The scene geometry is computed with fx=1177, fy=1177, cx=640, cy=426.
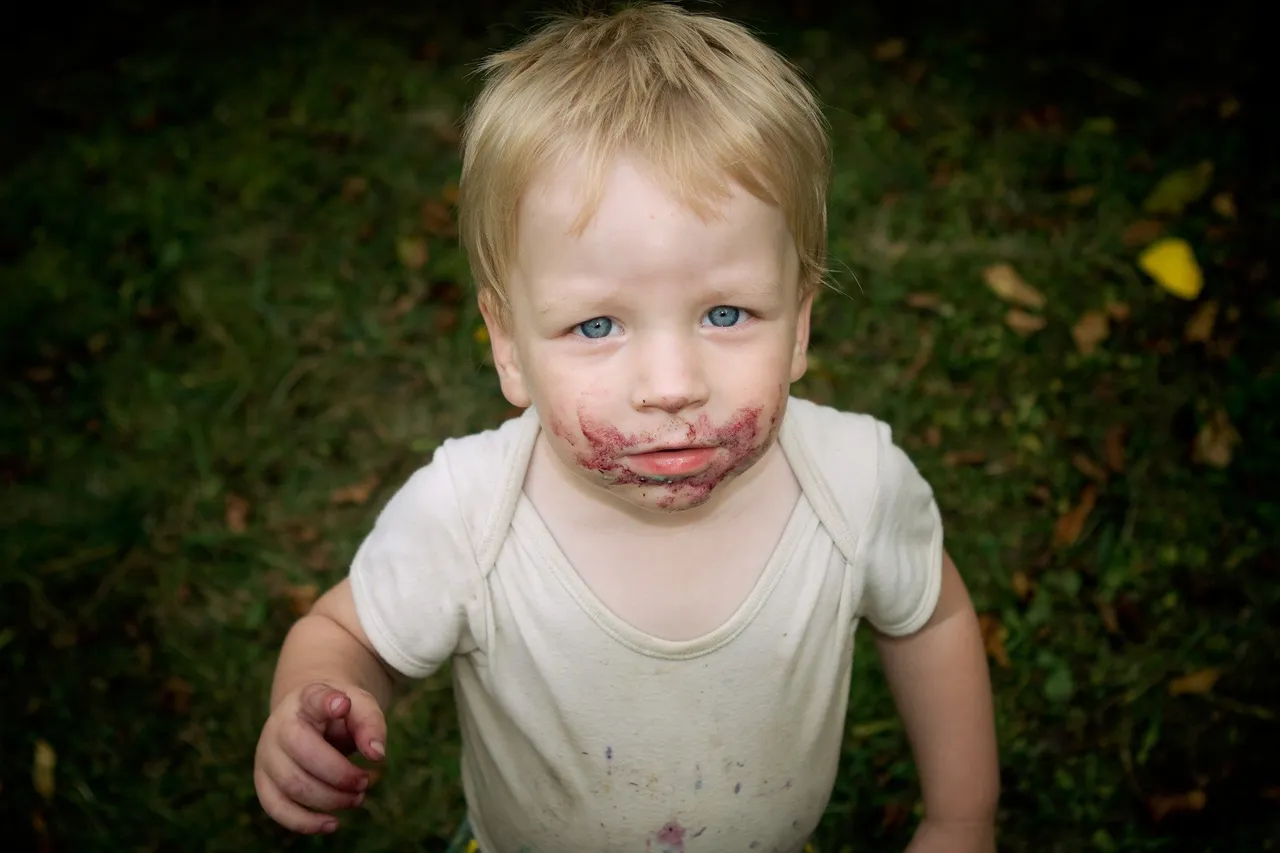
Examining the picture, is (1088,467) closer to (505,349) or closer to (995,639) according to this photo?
(995,639)

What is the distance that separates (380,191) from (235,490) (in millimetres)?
1279

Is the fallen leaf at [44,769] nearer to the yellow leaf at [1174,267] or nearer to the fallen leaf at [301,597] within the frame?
the fallen leaf at [301,597]

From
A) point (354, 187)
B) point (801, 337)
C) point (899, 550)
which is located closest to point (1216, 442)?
point (899, 550)

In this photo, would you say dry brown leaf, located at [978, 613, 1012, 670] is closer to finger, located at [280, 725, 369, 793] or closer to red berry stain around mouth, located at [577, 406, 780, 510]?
red berry stain around mouth, located at [577, 406, 780, 510]

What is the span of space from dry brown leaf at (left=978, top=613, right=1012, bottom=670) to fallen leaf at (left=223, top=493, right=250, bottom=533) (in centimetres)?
192

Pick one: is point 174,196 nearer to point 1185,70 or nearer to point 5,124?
point 5,124

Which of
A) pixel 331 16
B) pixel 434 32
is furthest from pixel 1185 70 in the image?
pixel 331 16

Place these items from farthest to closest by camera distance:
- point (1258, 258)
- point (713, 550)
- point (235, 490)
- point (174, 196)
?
1. point (174, 196)
2. point (1258, 258)
3. point (235, 490)
4. point (713, 550)

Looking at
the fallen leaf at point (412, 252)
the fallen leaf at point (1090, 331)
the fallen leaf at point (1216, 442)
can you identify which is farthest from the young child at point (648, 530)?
the fallen leaf at point (412, 252)

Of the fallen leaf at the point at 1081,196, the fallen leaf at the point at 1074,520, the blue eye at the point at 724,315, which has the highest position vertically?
the blue eye at the point at 724,315

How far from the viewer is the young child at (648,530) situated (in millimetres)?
1436

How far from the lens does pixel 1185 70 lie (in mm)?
4105

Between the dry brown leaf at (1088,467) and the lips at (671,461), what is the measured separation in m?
1.97

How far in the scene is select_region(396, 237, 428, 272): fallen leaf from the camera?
3.78m
